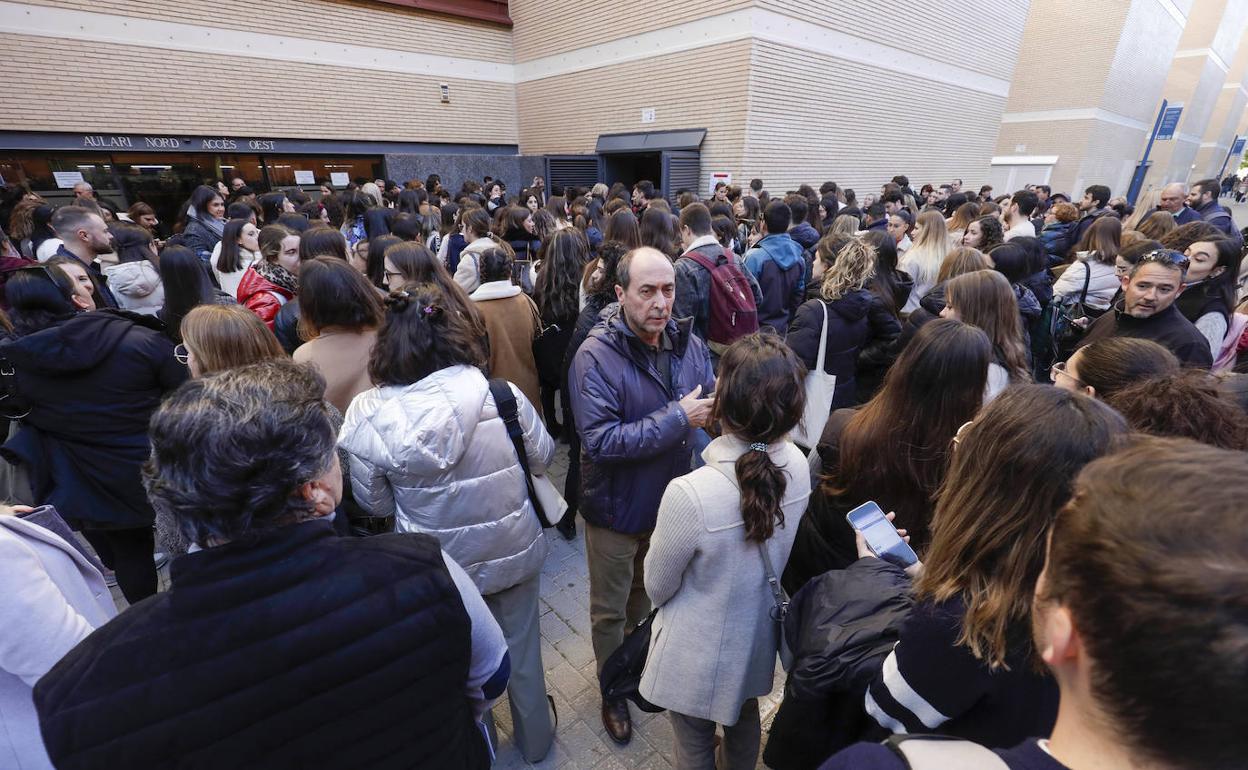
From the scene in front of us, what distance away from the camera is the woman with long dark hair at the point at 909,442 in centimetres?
180

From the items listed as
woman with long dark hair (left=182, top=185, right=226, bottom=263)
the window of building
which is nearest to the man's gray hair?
woman with long dark hair (left=182, top=185, right=226, bottom=263)

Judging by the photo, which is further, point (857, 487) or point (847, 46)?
point (847, 46)

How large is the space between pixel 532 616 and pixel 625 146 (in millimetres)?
12164

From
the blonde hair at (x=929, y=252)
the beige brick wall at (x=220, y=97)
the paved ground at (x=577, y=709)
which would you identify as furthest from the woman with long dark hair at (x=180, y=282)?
the beige brick wall at (x=220, y=97)

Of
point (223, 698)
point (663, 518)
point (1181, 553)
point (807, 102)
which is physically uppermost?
point (807, 102)

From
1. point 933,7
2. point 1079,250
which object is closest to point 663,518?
point 1079,250

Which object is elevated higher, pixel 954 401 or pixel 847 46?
pixel 847 46

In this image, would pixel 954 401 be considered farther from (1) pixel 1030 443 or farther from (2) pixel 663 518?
(2) pixel 663 518

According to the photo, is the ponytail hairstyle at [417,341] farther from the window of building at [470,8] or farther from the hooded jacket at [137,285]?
the window of building at [470,8]

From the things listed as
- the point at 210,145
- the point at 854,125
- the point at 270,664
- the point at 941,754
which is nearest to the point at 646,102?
the point at 854,125

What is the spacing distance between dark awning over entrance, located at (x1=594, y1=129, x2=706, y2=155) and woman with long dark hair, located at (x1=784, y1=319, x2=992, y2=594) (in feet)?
34.5

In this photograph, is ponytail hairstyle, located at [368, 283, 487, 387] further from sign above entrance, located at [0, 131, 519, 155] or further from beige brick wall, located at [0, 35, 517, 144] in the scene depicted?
beige brick wall, located at [0, 35, 517, 144]

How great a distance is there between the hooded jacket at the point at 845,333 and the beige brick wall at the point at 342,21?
13560 mm

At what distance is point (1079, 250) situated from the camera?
16.7 feet
